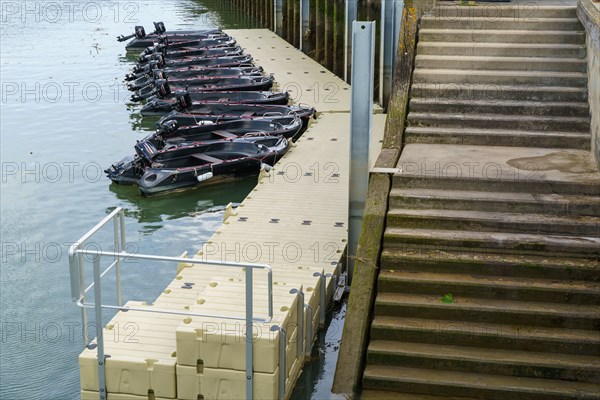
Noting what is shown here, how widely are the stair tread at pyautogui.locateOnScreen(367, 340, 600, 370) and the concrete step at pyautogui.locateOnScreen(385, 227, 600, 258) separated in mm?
1092

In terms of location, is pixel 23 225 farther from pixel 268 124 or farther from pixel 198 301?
pixel 198 301

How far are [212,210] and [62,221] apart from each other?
2506 mm

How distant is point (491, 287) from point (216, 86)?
15.1 meters

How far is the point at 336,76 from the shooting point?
24.3m

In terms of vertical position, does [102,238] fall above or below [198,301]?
below

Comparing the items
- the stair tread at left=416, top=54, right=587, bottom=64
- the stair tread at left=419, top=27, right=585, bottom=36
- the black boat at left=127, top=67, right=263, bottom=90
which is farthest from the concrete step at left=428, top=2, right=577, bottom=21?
the black boat at left=127, top=67, right=263, bottom=90

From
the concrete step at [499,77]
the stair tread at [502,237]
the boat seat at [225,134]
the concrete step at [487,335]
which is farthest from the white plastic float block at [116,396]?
the boat seat at [225,134]

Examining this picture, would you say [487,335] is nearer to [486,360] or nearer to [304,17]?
[486,360]

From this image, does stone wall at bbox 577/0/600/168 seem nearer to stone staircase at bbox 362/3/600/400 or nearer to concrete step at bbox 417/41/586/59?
stone staircase at bbox 362/3/600/400

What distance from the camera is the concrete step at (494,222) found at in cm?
912

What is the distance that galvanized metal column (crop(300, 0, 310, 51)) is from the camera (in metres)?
28.1

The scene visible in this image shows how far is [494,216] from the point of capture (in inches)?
367

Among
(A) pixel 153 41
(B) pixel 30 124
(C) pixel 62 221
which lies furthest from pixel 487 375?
(A) pixel 153 41

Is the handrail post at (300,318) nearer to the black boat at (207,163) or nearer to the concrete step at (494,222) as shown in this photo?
the concrete step at (494,222)
